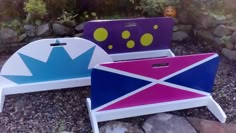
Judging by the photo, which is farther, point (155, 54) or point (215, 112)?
point (155, 54)

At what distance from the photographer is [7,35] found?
2506 millimetres

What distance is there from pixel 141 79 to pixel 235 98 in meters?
0.81

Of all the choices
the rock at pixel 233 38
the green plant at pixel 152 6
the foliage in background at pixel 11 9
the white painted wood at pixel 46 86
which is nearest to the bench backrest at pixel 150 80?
the white painted wood at pixel 46 86

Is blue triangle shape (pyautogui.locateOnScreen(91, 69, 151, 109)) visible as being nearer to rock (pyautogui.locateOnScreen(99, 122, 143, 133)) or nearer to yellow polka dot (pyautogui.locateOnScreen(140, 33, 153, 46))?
rock (pyautogui.locateOnScreen(99, 122, 143, 133))

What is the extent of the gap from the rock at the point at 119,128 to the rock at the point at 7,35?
125cm

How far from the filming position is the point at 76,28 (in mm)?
2621

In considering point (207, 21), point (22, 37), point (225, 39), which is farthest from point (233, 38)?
point (22, 37)

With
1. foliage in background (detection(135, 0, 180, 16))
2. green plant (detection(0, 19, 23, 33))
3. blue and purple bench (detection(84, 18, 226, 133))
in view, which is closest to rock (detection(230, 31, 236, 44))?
foliage in background (detection(135, 0, 180, 16))

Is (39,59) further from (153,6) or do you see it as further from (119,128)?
(153,6)

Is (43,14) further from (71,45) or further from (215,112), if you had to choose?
(215,112)

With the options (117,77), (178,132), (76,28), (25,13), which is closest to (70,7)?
(76,28)

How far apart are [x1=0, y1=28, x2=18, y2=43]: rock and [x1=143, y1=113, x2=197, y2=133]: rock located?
1.41m

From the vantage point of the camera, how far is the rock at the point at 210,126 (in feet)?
5.98

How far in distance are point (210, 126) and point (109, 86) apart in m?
0.71
